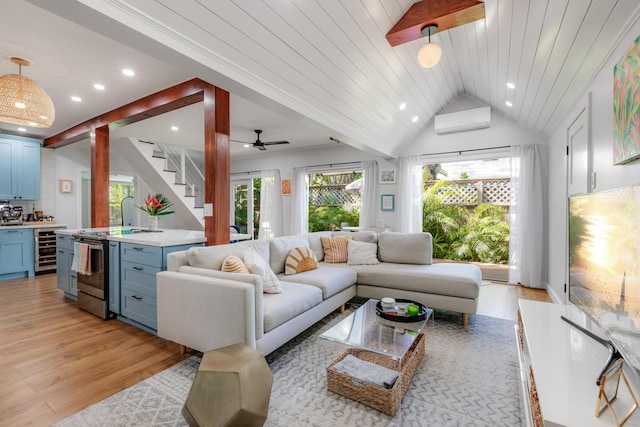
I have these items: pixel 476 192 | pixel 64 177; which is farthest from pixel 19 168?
pixel 476 192

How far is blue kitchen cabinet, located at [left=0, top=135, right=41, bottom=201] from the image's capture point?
193 inches

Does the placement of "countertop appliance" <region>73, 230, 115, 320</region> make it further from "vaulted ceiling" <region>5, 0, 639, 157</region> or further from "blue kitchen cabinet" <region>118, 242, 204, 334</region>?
"vaulted ceiling" <region>5, 0, 639, 157</region>

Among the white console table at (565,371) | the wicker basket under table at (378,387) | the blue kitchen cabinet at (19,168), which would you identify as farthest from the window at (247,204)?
the white console table at (565,371)

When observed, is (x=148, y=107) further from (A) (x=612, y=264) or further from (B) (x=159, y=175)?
(A) (x=612, y=264)

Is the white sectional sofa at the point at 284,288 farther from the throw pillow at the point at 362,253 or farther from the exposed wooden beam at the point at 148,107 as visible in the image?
the exposed wooden beam at the point at 148,107

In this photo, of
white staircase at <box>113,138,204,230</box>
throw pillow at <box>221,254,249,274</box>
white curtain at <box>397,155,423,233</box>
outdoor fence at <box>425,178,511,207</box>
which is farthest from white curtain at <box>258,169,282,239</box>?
throw pillow at <box>221,254,249,274</box>

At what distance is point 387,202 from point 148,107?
4037 mm

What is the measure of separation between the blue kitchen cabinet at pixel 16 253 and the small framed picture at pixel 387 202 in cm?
605

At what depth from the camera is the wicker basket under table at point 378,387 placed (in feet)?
5.32

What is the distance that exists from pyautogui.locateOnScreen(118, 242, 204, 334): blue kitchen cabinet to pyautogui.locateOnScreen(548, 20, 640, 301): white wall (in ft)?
10.7

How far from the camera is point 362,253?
365 centimetres

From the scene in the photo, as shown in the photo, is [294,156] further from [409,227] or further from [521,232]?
[521,232]

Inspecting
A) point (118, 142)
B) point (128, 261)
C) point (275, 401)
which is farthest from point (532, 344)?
point (118, 142)

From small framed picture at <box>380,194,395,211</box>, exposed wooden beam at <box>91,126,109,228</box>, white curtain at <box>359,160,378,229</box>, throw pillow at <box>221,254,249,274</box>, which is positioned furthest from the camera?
white curtain at <box>359,160,378,229</box>
